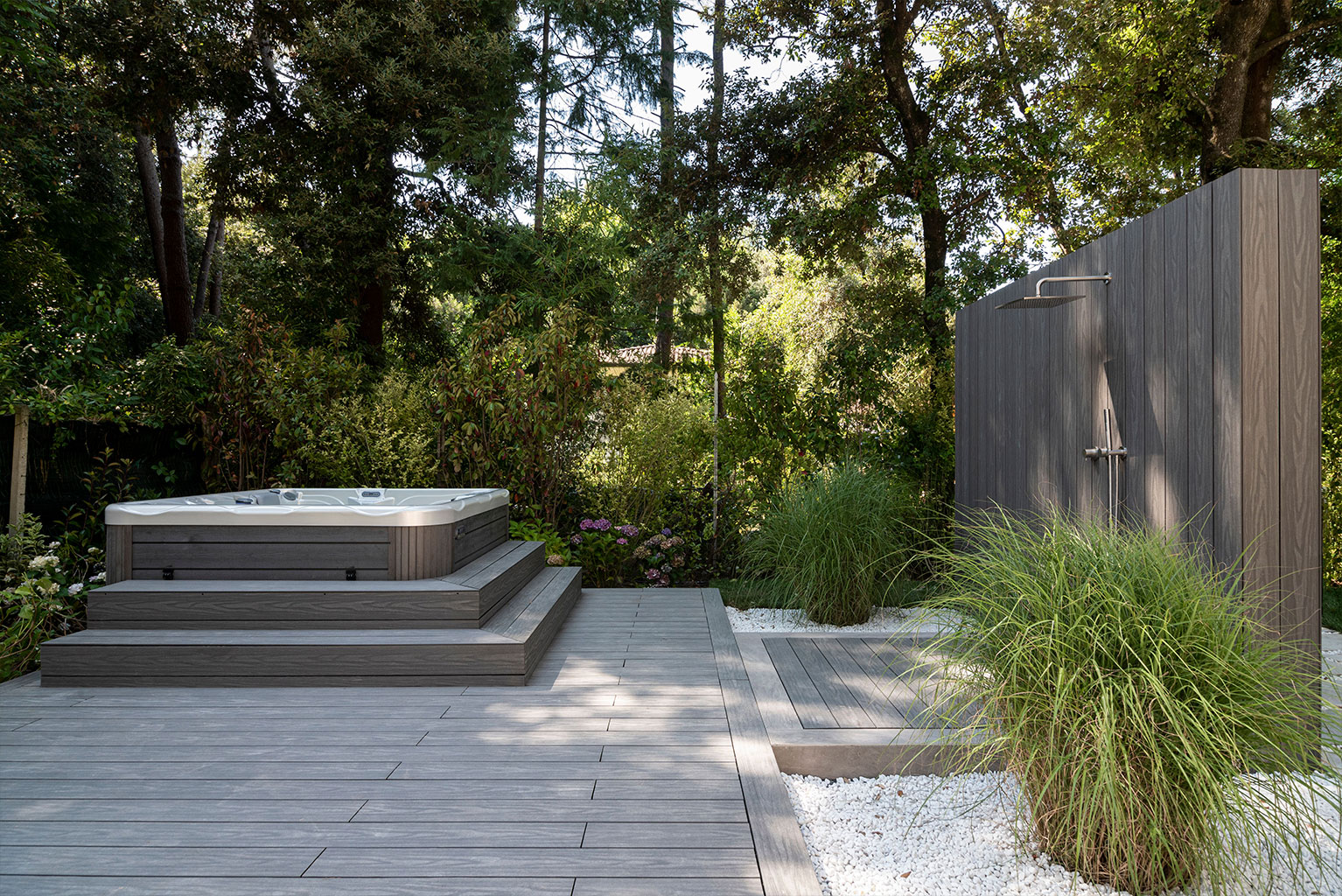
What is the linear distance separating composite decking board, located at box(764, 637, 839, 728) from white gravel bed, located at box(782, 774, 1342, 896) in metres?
0.27

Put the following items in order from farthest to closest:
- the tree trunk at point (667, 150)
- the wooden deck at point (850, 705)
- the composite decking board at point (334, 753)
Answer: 1. the tree trunk at point (667, 150)
2. the wooden deck at point (850, 705)
3. the composite decking board at point (334, 753)

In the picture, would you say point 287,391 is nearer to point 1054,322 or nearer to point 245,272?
point 245,272

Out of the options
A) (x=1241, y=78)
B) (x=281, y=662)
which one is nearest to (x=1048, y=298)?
(x=281, y=662)

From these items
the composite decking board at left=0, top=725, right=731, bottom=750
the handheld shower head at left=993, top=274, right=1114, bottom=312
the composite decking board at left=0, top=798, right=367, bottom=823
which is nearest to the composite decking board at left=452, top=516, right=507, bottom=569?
the composite decking board at left=0, top=725, right=731, bottom=750

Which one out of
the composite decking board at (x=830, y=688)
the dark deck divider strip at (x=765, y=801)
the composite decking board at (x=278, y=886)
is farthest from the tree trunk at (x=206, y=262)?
the composite decking board at (x=278, y=886)

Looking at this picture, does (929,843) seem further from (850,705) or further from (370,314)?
(370,314)

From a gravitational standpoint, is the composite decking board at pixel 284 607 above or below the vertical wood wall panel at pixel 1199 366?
below

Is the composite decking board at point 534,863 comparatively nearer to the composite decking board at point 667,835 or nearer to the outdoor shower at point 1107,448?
the composite decking board at point 667,835

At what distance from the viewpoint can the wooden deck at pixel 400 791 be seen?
1.79m

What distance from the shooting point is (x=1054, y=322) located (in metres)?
3.91

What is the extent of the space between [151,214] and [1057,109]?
10006mm

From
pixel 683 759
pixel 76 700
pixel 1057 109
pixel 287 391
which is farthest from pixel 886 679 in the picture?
pixel 1057 109

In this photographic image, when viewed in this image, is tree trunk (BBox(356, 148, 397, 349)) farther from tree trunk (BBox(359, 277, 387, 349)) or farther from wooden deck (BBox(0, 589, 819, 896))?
wooden deck (BBox(0, 589, 819, 896))

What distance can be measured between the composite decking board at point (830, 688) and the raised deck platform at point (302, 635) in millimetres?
1255
